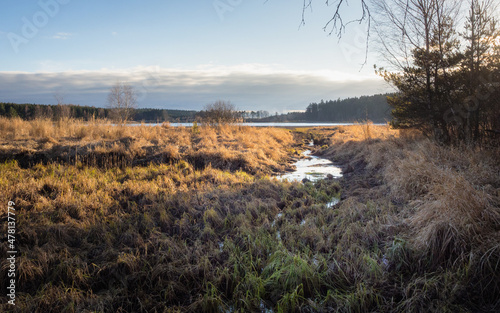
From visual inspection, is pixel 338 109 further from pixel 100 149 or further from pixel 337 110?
pixel 100 149

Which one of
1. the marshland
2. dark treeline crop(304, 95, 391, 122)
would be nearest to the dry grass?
the marshland

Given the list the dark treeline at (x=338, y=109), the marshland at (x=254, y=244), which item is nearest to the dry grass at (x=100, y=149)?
the marshland at (x=254, y=244)

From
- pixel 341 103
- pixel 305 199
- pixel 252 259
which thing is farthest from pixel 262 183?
pixel 341 103

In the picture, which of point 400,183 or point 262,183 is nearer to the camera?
point 400,183

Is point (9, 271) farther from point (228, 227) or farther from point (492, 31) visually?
point (492, 31)

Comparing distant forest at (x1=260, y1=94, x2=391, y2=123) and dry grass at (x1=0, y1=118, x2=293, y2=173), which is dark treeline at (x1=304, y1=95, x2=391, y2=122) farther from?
dry grass at (x1=0, y1=118, x2=293, y2=173)

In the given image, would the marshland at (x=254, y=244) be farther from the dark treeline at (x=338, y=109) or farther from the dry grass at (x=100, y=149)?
the dark treeline at (x=338, y=109)

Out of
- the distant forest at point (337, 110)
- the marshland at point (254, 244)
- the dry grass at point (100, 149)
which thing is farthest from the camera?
the distant forest at point (337, 110)

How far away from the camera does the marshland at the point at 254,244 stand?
8.51 ft

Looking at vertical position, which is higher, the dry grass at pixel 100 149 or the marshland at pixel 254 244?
the dry grass at pixel 100 149

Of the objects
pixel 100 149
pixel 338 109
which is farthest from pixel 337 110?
pixel 100 149

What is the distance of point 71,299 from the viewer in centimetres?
258

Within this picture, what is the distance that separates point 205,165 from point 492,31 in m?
8.94

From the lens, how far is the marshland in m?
2.59
